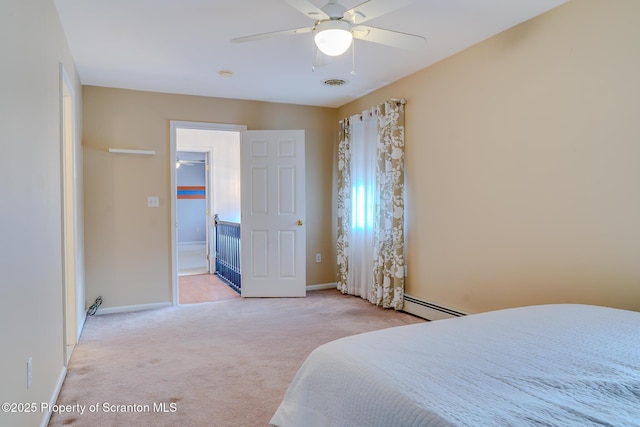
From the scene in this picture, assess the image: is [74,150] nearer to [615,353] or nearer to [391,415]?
[391,415]

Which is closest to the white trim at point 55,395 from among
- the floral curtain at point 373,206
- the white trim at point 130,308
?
the white trim at point 130,308

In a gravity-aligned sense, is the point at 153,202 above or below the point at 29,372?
above

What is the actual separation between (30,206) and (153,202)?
267 cm

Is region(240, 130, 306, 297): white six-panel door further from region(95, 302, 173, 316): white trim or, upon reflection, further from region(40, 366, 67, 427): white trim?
region(40, 366, 67, 427): white trim

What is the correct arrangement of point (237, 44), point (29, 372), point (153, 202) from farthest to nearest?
point (153, 202) → point (237, 44) → point (29, 372)

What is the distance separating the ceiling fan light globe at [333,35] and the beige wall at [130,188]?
2.92 m

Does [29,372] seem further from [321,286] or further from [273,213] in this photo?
[321,286]

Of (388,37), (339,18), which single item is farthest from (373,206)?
(339,18)

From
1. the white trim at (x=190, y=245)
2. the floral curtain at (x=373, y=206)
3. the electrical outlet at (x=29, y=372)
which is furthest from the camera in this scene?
Answer: the white trim at (x=190, y=245)

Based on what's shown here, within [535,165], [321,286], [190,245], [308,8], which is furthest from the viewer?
[190,245]

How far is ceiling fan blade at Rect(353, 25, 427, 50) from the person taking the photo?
216cm

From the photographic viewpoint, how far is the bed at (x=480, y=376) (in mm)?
992

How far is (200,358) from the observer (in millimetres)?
2920

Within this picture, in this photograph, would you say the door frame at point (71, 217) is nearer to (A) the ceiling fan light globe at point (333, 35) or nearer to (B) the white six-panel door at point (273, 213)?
(B) the white six-panel door at point (273, 213)
